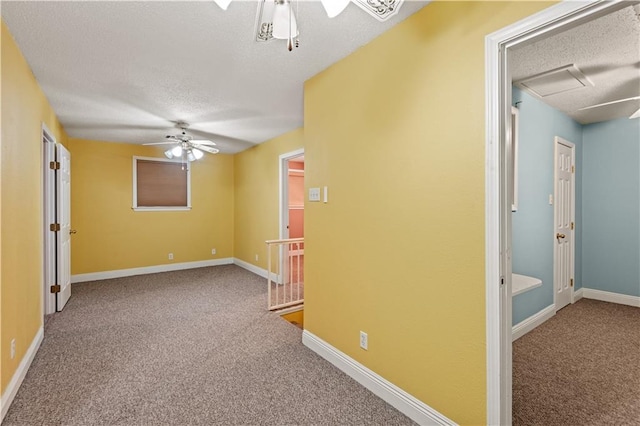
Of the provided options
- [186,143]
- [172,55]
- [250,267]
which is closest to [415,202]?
[172,55]

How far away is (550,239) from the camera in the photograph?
3422 mm

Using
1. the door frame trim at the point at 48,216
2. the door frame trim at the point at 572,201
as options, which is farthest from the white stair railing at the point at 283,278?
the door frame trim at the point at 572,201

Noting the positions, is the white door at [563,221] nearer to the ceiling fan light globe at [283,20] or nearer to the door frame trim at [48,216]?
the ceiling fan light globe at [283,20]

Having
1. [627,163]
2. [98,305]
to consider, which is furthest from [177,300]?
[627,163]

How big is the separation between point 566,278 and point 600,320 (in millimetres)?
572

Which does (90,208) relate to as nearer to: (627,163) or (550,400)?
(550,400)

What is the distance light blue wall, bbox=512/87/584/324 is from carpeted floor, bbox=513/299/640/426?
1.05 feet

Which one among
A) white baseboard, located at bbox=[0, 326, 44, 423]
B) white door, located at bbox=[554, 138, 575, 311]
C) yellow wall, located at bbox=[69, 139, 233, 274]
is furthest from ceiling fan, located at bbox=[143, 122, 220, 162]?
white door, located at bbox=[554, 138, 575, 311]

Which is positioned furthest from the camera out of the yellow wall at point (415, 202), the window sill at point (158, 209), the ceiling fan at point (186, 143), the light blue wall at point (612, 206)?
the window sill at point (158, 209)

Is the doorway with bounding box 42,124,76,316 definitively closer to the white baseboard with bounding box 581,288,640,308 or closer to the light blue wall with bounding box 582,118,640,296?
the light blue wall with bounding box 582,118,640,296

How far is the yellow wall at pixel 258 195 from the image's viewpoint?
507 cm

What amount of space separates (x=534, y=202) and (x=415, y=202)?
7.08 feet

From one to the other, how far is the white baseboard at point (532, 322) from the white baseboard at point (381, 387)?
1.67 metres

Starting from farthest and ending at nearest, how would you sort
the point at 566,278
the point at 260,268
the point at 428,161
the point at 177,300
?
the point at 260,268, the point at 177,300, the point at 566,278, the point at 428,161
